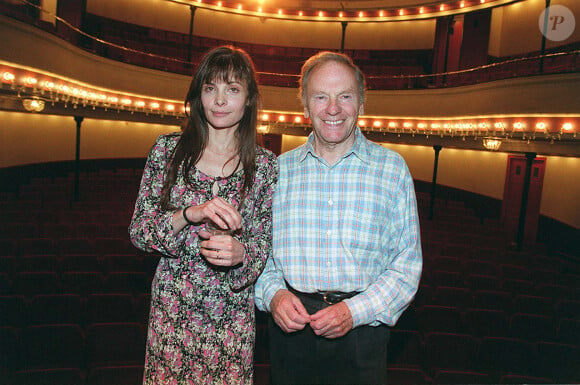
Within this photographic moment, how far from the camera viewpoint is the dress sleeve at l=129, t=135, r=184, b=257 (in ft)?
5.15

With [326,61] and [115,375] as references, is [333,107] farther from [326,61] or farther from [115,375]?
[115,375]

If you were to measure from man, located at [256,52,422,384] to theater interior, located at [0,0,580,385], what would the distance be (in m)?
0.39

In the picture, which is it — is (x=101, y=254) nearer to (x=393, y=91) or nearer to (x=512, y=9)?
(x=393, y=91)

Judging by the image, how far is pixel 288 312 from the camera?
164 centimetres

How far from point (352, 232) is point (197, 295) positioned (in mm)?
723

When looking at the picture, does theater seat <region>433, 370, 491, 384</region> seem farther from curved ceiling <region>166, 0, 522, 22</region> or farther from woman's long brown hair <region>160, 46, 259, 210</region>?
curved ceiling <region>166, 0, 522, 22</region>

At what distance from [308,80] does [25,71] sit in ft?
27.3

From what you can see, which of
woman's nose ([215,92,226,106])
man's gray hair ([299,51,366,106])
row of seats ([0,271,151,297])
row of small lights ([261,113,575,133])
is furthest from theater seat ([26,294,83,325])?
row of small lights ([261,113,575,133])

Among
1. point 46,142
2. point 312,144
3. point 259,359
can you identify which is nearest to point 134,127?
point 46,142

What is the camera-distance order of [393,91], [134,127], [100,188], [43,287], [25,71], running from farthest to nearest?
[134,127] < [393,91] < [100,188] < [25,71] < [43,287]

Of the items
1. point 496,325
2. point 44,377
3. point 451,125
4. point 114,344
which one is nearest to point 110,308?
point 114,344

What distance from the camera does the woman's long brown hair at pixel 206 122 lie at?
1.70m

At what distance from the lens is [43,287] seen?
4.77 metres

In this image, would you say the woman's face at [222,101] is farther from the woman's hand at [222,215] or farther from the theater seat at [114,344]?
the theater seat at [114,344]
